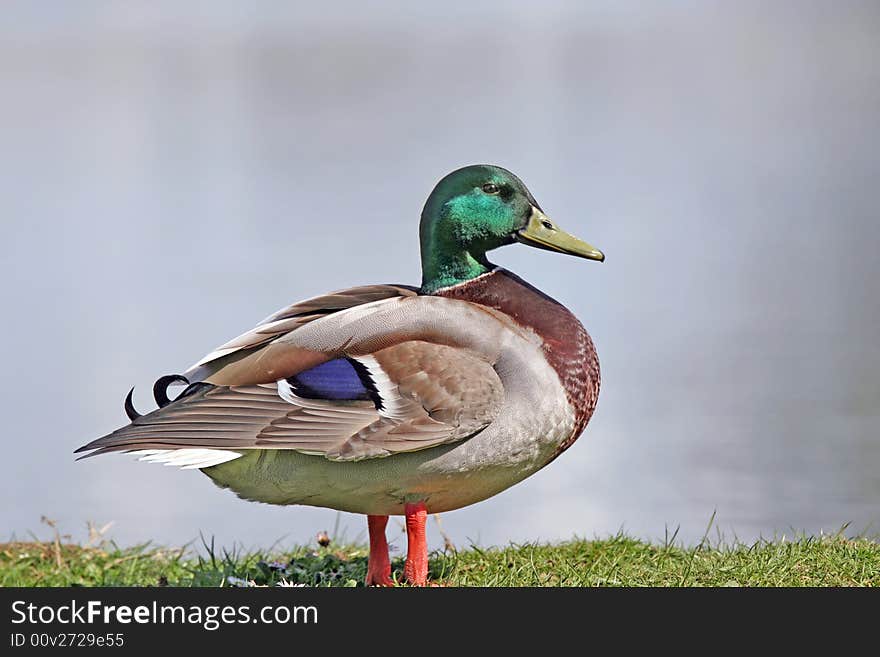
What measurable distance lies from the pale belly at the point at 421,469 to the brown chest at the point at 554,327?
120mm

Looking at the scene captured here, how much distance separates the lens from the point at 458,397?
4.07 meters

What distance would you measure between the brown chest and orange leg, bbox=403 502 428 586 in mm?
524

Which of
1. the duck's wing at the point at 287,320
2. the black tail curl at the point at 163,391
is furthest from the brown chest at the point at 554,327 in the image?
the black tail curl at the point at 163,391

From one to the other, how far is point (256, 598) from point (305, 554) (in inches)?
49.3

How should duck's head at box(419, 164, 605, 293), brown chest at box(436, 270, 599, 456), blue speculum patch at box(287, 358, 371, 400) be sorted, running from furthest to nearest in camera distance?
duck's head at box(419, 164, 605, 293), brown chest at box(436, 270, 599, 456), blue speculum patch at box(287, 358, 371, 400)

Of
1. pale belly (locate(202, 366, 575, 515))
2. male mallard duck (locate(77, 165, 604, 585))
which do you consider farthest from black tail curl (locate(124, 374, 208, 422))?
pale belly (locate(202, 366, 575, 515))

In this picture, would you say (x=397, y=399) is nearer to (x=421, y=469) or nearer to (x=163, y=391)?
(x=421, y=469)

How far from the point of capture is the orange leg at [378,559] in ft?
14.5

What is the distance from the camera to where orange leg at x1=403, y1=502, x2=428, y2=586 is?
4.21 m

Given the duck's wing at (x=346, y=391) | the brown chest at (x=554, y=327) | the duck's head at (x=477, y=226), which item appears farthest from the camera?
the duck's head at (x=477, y=226)

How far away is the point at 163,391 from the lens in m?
4.37

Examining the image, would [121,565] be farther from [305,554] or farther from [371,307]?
[371,307]

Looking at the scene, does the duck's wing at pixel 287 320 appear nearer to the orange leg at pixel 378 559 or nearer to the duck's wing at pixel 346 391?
the duck's wing at pixel 346 391

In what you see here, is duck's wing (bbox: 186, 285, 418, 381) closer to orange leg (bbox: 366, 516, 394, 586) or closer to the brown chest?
the brown chest
